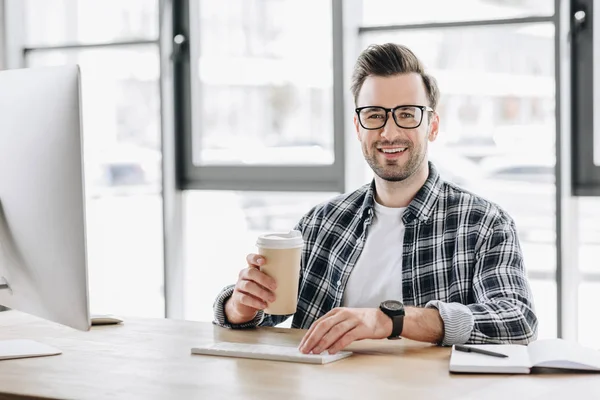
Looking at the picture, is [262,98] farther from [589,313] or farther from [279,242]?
[279,242]

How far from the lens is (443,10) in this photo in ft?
11.0

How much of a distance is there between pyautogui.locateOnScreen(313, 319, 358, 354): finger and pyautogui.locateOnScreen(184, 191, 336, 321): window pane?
1.88 metres

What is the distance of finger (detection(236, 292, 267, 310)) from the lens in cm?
190

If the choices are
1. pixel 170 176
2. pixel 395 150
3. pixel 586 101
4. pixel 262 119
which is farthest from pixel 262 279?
pixel 170 176

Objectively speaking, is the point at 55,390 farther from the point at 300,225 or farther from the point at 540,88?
the point at 540,88

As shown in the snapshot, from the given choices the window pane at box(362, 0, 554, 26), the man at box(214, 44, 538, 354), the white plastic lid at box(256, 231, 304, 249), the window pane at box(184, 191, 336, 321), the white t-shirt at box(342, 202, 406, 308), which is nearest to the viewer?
the white plastic lid at box(256, 231, 304, 249)

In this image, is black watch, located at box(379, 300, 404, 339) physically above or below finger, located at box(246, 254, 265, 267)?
below

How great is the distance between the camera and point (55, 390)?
155 centimetres

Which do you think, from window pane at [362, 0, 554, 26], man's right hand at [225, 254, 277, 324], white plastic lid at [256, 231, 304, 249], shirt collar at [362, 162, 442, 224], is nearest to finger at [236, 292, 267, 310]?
man's right hand at [225, 254, 277, 324]

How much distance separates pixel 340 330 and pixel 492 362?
0.31 meters

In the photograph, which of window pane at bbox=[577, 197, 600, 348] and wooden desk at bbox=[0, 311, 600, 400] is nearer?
wooden desk at bbox=[0, 311, 600, 400]

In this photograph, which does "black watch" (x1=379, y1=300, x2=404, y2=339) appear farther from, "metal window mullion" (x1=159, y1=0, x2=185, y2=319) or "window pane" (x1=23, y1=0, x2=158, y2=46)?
"window pane" (x1=23, y1=0, x2=158, y2=46)

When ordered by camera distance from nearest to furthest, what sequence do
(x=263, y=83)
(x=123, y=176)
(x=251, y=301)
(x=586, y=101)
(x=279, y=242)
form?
(x=279, y=242), (x=251, y=301), (x=586, y=101), (x=263, y=83), (x=123, y=176)

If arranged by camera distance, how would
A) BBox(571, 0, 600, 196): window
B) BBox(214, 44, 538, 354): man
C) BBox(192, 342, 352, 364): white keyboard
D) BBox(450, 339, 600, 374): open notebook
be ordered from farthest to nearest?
1. BBox(571, 0, 600, 196): window
2. BBox(214, 44, 538, 354): man
3. BBox(192, 342, 352, 364): white keyboard
4. BBox(450, 339, 600, 374): open notebook
